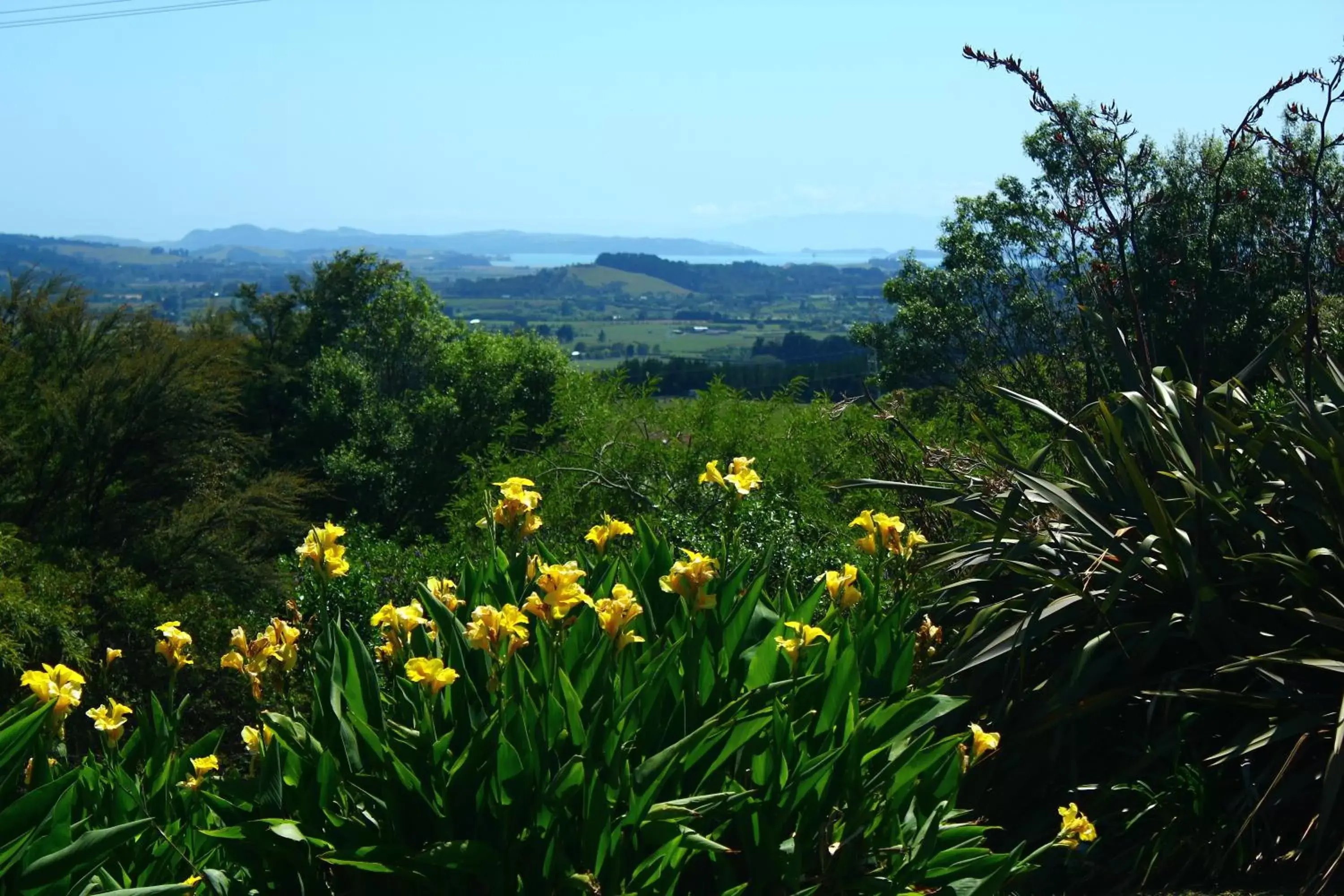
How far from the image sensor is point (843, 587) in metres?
3.59

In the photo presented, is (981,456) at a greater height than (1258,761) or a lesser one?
greater

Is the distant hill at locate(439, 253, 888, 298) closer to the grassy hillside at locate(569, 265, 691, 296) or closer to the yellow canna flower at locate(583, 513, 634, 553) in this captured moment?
the grassy hillside at locate(569, 265, 691, 296)

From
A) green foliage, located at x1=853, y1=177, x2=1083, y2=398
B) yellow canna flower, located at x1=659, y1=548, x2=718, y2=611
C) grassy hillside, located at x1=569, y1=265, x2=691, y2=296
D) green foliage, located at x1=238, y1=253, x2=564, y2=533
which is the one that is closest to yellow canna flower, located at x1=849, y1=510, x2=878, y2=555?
yellow canna flower, located at x1=659, y1=548, x2=718, y2=611

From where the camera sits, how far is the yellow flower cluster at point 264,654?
3.54 meters

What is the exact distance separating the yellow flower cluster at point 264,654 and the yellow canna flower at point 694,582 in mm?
1163

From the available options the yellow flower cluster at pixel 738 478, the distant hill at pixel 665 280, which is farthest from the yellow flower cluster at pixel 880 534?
the distant hill at pixel 665 280

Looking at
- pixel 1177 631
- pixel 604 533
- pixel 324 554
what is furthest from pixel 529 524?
pixel 1177 631

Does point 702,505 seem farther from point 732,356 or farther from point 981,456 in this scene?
point 732,356

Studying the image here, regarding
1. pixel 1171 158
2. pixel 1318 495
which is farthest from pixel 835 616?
pixel 1171 158

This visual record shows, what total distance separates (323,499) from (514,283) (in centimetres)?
12935

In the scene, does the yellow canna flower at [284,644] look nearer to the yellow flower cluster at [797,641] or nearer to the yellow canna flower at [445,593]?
the yellow canna flower at [445,593]

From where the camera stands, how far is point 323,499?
2552cm

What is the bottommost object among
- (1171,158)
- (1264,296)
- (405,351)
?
(405,351)

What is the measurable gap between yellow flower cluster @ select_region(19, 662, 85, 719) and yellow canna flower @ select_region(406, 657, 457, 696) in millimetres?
893
